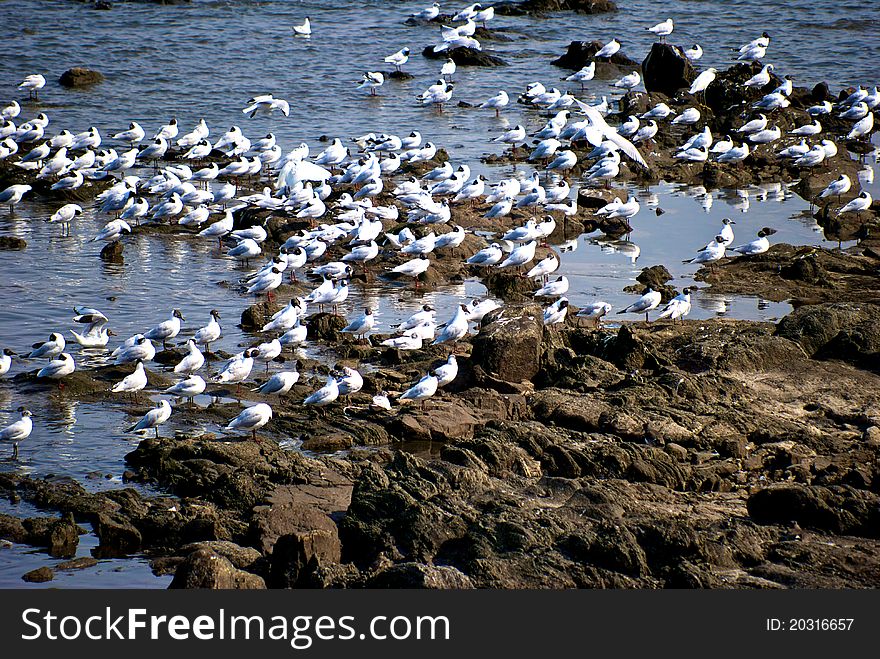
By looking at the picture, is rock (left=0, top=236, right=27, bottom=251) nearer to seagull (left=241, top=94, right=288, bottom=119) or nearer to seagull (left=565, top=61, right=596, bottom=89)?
seagull (left=241, top=94, right=288, bottom=119)

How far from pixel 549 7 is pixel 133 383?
35703mm

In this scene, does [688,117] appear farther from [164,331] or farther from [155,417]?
[155,417]

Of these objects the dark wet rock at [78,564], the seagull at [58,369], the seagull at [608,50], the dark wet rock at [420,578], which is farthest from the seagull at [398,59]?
the dark wet rock at [420,578]

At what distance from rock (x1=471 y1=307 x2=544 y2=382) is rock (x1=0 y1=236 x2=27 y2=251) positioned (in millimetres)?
9139

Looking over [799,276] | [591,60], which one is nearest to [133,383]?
[799,276]

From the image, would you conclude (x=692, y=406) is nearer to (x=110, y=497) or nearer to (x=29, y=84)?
(x=110, y=497)

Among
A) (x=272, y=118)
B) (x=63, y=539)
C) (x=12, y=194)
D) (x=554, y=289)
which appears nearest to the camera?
(x=63, y=539)

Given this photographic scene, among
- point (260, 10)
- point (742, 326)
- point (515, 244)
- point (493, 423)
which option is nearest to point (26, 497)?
point (493, 423)

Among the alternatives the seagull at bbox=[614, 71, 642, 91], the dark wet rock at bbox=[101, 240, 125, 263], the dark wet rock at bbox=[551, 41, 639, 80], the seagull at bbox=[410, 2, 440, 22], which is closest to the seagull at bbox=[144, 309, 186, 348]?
the dark wet rock at bbox=[101, 240, 125, 263]

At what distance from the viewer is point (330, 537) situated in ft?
29.5

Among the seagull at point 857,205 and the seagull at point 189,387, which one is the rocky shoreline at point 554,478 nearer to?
the seagull at point 189,387

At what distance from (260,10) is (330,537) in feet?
130

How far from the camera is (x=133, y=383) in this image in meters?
12.9

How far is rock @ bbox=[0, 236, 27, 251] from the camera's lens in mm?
18969
